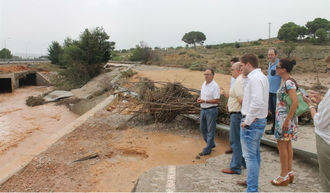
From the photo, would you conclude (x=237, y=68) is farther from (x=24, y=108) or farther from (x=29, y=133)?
(x=24, y=108)

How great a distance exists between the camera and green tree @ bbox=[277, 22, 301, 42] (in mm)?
42688

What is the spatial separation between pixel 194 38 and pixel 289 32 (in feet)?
81.1

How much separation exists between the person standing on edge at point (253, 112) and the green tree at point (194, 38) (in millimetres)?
61199

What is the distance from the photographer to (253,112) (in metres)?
2.89

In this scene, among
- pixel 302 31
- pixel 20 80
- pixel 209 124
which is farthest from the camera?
pixel 302 31

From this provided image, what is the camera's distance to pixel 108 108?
386 inches

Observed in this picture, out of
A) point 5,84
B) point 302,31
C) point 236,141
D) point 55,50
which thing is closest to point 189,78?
point 236,141

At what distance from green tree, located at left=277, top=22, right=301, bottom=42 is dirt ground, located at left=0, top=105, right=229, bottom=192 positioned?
43.2 metres

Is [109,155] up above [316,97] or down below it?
below

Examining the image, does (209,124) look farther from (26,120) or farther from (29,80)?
(29,80)

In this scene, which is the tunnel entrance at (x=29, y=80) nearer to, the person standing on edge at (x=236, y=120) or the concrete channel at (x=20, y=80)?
the concrete channel at (x=20, y=80)

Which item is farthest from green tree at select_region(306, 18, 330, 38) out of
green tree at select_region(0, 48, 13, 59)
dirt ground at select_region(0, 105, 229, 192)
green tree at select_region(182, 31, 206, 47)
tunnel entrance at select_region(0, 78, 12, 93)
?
green tree at select_region(0, 48, 13, 59)

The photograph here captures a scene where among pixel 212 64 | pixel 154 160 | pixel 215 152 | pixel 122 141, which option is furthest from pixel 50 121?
pixel 212 64

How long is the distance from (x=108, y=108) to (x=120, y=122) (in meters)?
2.20
